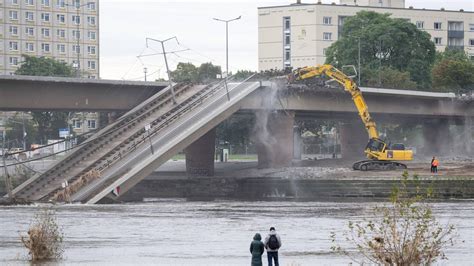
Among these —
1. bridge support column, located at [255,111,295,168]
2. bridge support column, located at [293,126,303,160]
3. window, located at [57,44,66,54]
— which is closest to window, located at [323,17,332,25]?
window, located at [57,44,66,54]

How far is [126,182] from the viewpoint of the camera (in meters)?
76.9

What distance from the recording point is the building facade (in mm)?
184375

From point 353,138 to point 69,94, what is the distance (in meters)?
40.6

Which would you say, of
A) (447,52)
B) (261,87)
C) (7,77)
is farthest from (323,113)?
(447,52)

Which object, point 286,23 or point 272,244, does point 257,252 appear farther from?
point 286,23

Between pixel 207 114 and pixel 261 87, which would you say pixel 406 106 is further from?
pixel 207 114

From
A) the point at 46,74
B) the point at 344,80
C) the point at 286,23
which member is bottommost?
the point at 344,80

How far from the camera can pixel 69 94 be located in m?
90.1

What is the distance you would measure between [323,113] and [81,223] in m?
53.2

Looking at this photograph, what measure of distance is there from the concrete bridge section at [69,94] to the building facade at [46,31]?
87178 millimetres

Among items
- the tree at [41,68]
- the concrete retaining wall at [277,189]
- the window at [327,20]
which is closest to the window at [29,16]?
the tree at [41,68]

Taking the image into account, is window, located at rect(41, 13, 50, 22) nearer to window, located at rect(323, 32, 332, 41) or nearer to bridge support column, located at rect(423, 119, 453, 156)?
window, located at rect(323, 32, 332, 41)

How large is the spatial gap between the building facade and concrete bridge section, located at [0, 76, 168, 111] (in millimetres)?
87178

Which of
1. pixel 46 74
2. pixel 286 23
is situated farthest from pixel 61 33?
pixel 46 74
